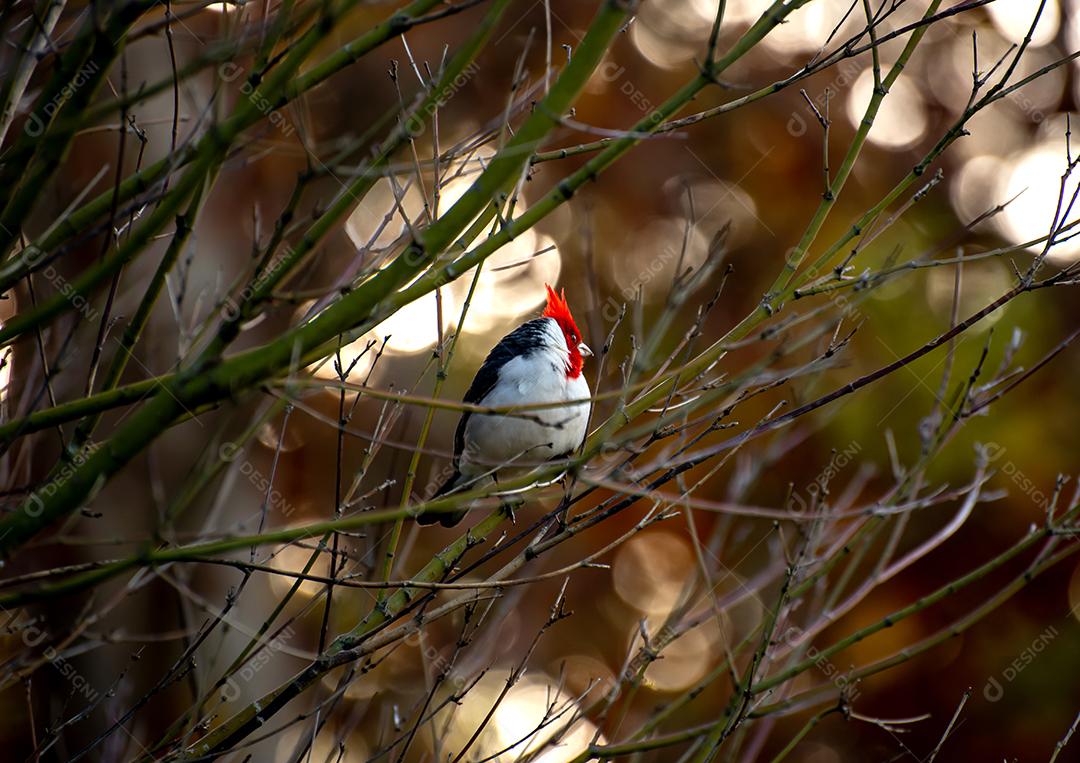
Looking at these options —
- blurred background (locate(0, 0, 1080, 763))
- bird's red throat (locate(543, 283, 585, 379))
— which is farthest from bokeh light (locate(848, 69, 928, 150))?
bird's red throat (locate(543, 283, 585, 379))

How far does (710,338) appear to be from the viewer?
10.1 metres

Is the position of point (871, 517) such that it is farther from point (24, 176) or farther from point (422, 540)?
point (422, 540)

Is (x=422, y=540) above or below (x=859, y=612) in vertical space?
above

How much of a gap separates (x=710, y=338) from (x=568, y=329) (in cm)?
491

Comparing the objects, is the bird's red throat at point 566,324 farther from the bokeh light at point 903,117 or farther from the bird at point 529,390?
the bokeh light at point 903,117

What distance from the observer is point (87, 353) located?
28.8 ft

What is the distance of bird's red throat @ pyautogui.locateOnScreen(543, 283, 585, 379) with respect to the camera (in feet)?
17.5

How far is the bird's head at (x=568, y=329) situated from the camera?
5.32 metres

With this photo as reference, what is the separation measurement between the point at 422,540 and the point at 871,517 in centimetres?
828

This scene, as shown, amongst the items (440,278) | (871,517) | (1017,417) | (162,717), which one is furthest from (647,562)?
(440,278)

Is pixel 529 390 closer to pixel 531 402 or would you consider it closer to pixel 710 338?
pixel 531 402

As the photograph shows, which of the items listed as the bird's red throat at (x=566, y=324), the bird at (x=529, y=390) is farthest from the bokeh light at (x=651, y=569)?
the bird's red throat at (x=566, y=324)

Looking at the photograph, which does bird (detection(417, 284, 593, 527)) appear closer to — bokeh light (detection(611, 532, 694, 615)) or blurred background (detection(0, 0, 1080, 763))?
blurred background (detection(0, 0, 1080, 763))

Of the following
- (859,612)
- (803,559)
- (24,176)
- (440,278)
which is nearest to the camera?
(440,278)
